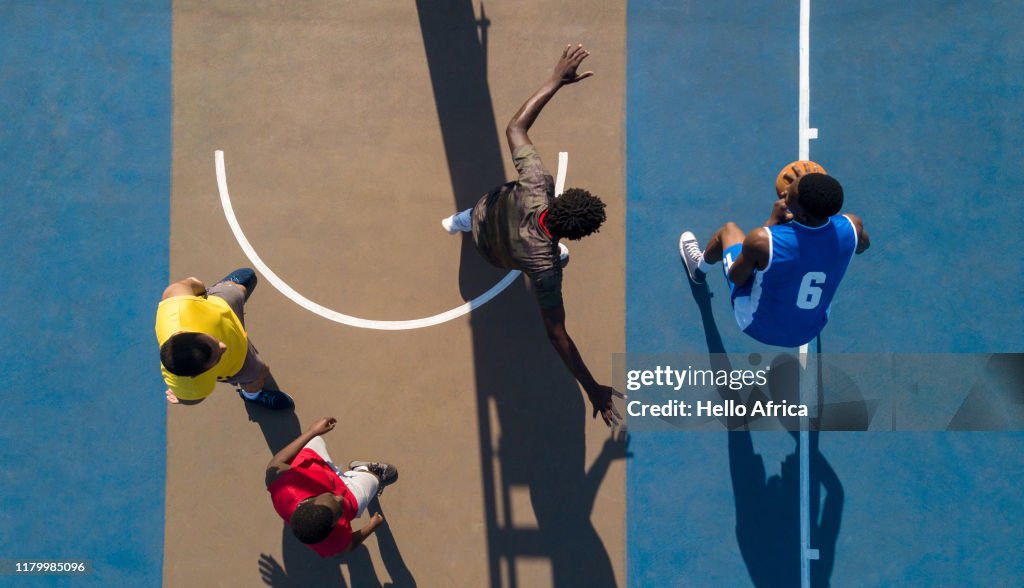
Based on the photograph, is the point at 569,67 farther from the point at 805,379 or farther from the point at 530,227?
the point at 805,379

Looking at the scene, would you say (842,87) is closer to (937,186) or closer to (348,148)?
(937,186)

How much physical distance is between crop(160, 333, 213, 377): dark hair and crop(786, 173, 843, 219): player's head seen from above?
438 centimetres

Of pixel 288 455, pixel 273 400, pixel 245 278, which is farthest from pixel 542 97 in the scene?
pixel 273 400

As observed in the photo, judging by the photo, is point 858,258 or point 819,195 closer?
point 819,195

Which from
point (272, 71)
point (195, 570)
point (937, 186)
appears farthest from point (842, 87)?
point (195, 570)

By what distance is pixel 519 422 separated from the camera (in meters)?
6.43

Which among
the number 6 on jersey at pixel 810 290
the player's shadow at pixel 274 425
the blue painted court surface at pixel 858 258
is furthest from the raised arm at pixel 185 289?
the number 6 on jersey at pixel 810 290

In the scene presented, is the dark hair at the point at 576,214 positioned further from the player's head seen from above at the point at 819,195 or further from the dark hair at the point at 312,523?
the dark hair at the point at 312,523

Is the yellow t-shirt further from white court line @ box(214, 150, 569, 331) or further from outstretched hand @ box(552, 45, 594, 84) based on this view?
outstretched hand @ box(552, 45, 594, 84)

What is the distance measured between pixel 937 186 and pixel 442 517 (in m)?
5.75

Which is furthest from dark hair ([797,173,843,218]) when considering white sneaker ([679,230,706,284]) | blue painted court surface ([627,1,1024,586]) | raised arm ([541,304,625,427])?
raised arm ([541,304,625,427])

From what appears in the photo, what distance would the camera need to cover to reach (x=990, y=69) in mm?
6590

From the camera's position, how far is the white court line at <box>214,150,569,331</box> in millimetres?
6445

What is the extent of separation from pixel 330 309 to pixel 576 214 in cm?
297
